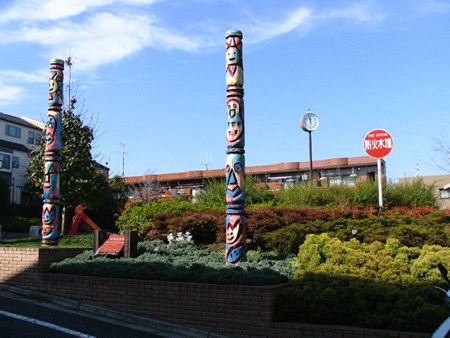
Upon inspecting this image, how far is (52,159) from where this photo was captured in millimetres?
13023

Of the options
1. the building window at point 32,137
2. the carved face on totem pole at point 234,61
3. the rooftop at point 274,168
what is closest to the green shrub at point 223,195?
the carved face on totem pole at point 234,61

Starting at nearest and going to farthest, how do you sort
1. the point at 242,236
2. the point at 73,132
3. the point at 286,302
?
the point at 286,302 < the point at 242,236 < the point at 73,132

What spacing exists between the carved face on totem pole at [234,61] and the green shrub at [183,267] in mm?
3461

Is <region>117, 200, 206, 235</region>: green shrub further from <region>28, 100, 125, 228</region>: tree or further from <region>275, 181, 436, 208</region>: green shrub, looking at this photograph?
<region>28, 100, 125, 228</region>: tree

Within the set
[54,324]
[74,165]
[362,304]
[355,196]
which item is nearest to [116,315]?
[54,324]

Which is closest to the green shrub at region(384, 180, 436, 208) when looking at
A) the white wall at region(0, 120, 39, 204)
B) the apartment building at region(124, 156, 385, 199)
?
the apartment building at region(124, 156, 385, 199)

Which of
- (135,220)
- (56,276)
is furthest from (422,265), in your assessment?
(135,220)

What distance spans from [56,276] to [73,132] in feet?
36.6

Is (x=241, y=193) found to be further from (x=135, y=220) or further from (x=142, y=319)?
(x=135, y=220)

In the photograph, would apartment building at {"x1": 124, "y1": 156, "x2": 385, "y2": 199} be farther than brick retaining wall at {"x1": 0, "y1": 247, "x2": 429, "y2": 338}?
Yes

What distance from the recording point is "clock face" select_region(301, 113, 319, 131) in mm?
20719

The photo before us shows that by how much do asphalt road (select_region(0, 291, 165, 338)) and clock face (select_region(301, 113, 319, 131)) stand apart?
1314 cm

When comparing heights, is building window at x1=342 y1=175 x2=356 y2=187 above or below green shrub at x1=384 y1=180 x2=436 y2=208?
above

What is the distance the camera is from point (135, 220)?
46.7 feet
